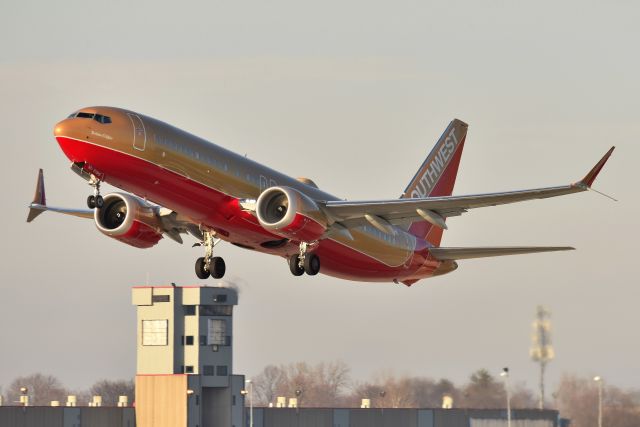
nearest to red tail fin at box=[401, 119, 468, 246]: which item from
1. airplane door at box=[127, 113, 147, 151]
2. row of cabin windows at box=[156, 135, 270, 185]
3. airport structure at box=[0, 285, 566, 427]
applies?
row of cabin windows at box=[156, 135, 270, 185]

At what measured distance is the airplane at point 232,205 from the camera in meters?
57.9

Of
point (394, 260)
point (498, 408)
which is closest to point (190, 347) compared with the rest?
point (498, 408)

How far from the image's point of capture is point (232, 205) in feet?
201

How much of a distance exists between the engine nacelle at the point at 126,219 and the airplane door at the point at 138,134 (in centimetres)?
747

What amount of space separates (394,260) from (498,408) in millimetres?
46616

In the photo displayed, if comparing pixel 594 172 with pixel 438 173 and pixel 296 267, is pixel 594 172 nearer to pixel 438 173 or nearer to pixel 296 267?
pixel 296 267

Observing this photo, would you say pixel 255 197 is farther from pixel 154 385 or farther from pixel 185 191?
pixel 154 385

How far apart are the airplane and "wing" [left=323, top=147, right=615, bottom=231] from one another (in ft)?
0.15

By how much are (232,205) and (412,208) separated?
836cm

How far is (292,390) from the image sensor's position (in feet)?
416

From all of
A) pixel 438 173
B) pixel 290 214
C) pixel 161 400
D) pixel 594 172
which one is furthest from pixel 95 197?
pixel 161 400

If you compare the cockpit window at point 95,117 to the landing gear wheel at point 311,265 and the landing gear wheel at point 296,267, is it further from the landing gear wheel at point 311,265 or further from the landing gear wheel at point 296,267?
the landing gear wheel at point 311,265

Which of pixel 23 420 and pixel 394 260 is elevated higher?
pixel 394 260

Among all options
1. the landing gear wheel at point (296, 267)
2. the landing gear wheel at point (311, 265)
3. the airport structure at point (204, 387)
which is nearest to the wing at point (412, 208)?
the landing gear wheel at point (311, 265)
